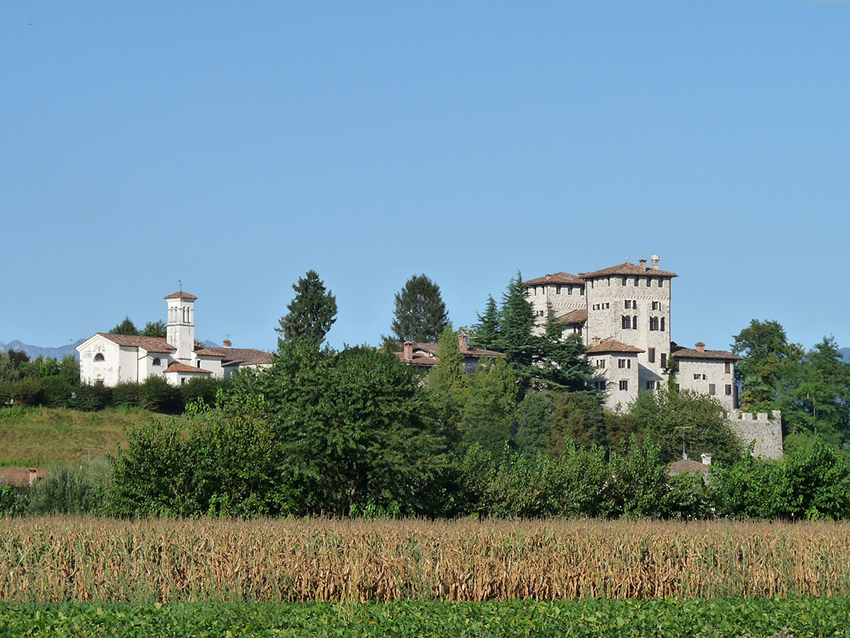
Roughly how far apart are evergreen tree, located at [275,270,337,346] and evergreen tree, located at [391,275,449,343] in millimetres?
36273

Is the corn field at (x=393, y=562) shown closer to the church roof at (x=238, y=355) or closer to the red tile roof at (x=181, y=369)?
the red tile roof at (x=181, y=369)

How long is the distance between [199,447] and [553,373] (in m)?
66.5

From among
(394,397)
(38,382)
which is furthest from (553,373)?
(394,397)

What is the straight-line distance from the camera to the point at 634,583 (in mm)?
25672

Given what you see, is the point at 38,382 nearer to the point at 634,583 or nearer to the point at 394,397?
the point at 394,397

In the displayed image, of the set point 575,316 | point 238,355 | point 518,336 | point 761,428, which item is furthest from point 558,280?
point 238,355

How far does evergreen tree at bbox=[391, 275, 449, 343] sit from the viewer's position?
143 metres

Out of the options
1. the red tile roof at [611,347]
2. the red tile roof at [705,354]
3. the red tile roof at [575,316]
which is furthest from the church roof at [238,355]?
the red tile roof at [705,354]

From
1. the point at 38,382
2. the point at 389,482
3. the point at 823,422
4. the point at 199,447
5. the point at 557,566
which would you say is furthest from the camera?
the point at 823,422

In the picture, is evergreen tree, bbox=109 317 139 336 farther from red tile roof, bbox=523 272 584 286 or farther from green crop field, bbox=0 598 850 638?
green crop field, bbox=0 598 850 638

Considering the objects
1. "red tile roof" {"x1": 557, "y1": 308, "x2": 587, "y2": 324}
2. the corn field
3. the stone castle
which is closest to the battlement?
the stone castle

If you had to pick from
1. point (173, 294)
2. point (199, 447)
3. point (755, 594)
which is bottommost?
point (755, 594)

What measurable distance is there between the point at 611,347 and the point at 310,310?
26868 mm

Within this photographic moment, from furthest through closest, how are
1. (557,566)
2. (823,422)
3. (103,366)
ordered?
(823,422) < (103,366) < (557,566)
